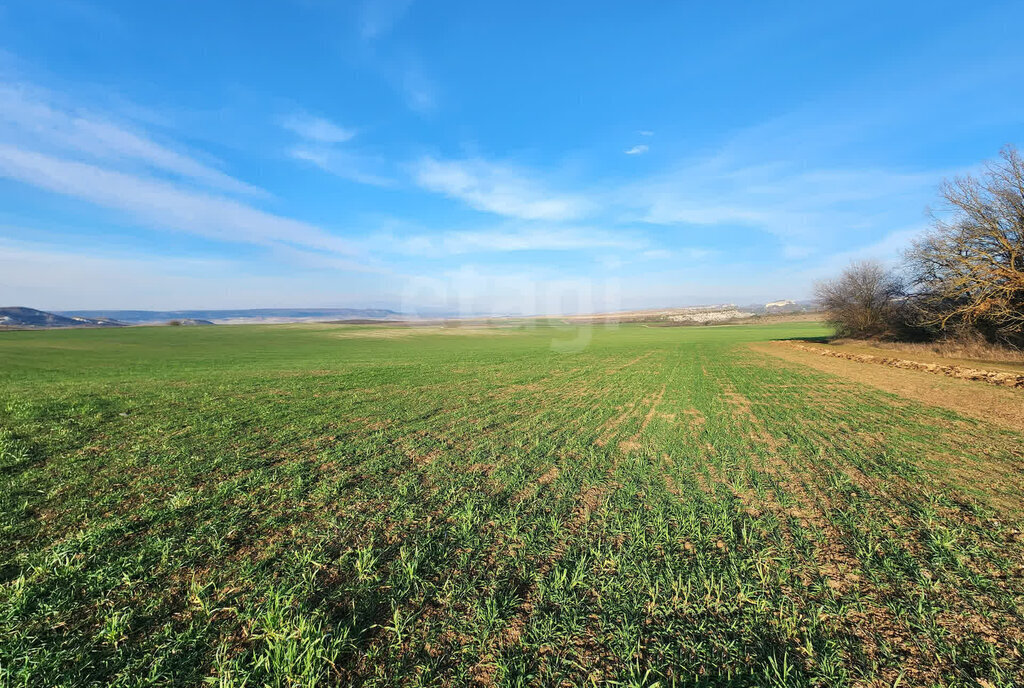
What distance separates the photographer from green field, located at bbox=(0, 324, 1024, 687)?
3.56 m

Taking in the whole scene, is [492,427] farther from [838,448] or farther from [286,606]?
[838,448]

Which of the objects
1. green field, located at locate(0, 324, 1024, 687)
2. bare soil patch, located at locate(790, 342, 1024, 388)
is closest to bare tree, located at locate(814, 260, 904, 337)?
bare soil patch, located at locate(790, 342, 1024, 388)

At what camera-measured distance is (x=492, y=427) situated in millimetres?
12344

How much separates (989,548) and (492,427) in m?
10.6

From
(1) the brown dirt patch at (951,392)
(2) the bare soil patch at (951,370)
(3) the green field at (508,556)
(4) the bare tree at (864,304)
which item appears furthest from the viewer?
(4) the bare tree at (864,304)

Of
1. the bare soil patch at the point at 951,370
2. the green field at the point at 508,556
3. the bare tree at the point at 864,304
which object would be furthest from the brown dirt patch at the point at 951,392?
the bare tree at the point at 864,304

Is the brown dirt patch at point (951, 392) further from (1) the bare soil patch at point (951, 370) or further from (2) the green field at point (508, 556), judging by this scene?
(2) the green field at point (508, 556)

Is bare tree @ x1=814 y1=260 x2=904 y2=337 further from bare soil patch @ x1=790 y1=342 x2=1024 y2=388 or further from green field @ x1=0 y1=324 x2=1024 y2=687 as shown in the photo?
green field @ x1=0 y1=324 x2=1024 y2=687

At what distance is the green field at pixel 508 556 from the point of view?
3562mm

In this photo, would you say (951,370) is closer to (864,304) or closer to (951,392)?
(951,392)

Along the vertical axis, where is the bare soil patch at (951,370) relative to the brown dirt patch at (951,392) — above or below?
above

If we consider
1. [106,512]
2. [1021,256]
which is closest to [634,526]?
[106,512]

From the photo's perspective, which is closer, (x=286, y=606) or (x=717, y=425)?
(x=286, y=606)

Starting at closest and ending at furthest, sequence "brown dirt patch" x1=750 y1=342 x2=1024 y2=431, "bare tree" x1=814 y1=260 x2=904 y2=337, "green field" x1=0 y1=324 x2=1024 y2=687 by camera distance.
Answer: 1. "green field" x1=0 y1=324 x2=1024 y2=687
2. "brown dirt patch" x1=750 y1=342 x2=1024 y2=431
3. "bare tree" x1=814 y1=260 x2=904 y2=337
